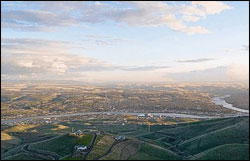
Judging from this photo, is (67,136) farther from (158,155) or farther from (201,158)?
(201,158)

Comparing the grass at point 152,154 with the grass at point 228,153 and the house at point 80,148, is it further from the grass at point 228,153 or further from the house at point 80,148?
the house at point 80,148

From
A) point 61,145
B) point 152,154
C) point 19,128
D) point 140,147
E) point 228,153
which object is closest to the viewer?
point 228,153

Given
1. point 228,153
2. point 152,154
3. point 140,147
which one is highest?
point 228,153

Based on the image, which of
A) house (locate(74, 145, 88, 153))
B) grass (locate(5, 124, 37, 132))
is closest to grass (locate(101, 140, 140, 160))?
house (locate(74, 145, 88, 153))

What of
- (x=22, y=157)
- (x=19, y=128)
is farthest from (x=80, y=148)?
(x=19, y=128)

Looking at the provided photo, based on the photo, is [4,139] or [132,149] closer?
[132,149]

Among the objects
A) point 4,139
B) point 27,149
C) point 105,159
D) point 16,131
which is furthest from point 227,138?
point 16,131

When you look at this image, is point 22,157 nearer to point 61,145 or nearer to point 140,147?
point 61,145

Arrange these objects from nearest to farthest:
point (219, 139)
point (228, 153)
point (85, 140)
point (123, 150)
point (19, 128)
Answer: point (228, 153) < point (123, 150) < point (85, 140) < point (219, 139) < point (19, 128)
